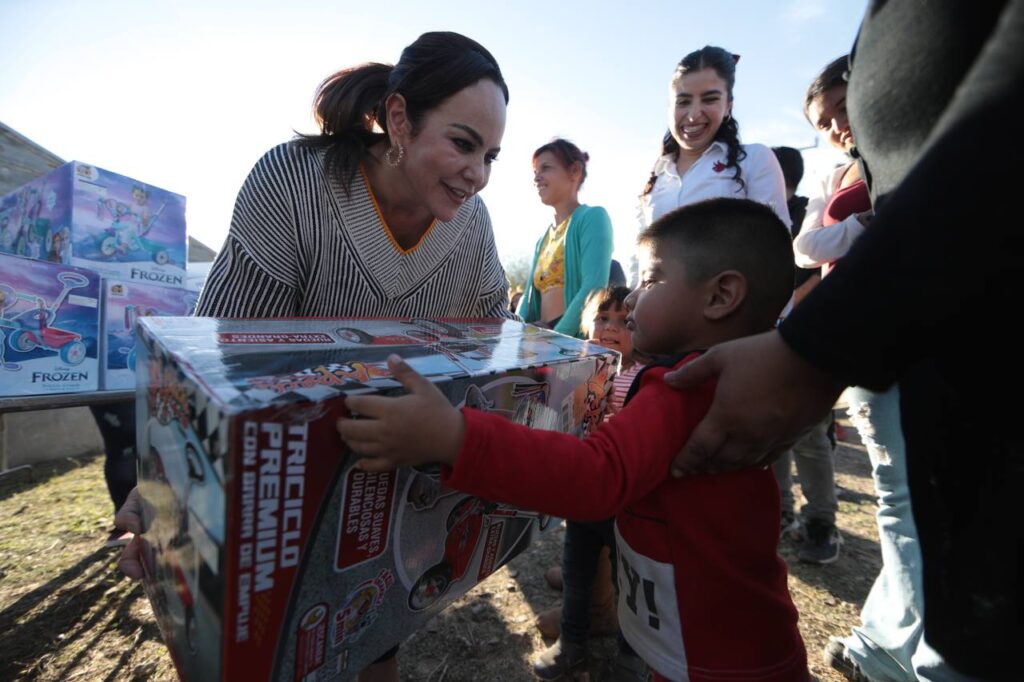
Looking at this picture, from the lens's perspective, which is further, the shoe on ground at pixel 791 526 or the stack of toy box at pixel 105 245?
the shoe on ground at pixel 791 526

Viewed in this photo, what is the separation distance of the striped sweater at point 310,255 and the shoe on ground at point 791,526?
2602mm

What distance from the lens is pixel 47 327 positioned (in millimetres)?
2020

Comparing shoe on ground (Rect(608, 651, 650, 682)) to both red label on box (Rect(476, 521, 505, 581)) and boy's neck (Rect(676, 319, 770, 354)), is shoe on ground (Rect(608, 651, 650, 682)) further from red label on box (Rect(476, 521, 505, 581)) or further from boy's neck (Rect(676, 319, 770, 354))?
boy's neck (Rect(676, 319, 770, 354))

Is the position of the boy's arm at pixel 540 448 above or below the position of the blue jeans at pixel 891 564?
above

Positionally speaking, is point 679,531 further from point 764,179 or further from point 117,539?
point 117,539

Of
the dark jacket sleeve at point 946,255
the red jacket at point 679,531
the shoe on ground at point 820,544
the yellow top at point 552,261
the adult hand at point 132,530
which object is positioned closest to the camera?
the dark jacket sleeve at point 946,255

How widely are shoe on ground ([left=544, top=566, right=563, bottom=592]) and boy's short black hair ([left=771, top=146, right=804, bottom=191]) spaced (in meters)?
2.87

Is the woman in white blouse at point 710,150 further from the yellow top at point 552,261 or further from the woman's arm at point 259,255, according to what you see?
the woman's arm at point 259,255

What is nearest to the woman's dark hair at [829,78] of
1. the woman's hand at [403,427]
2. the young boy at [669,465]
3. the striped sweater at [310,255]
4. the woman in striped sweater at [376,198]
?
the young boy at [669,465]

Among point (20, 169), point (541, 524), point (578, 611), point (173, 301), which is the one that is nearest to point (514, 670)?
point (578, 611)

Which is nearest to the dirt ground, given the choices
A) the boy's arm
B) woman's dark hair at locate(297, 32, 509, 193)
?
the boy's arm

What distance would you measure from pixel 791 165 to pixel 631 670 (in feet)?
10.4

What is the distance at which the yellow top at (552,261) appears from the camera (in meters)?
2.97

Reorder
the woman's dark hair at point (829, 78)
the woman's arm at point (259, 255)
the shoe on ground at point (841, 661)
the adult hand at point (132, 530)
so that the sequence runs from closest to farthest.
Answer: the adult hand at point (132, 530) < the woman's arm at point (259, 255) < the shoe on ground at point (841, 661) < the woman's dark hair at point (829, 78)
